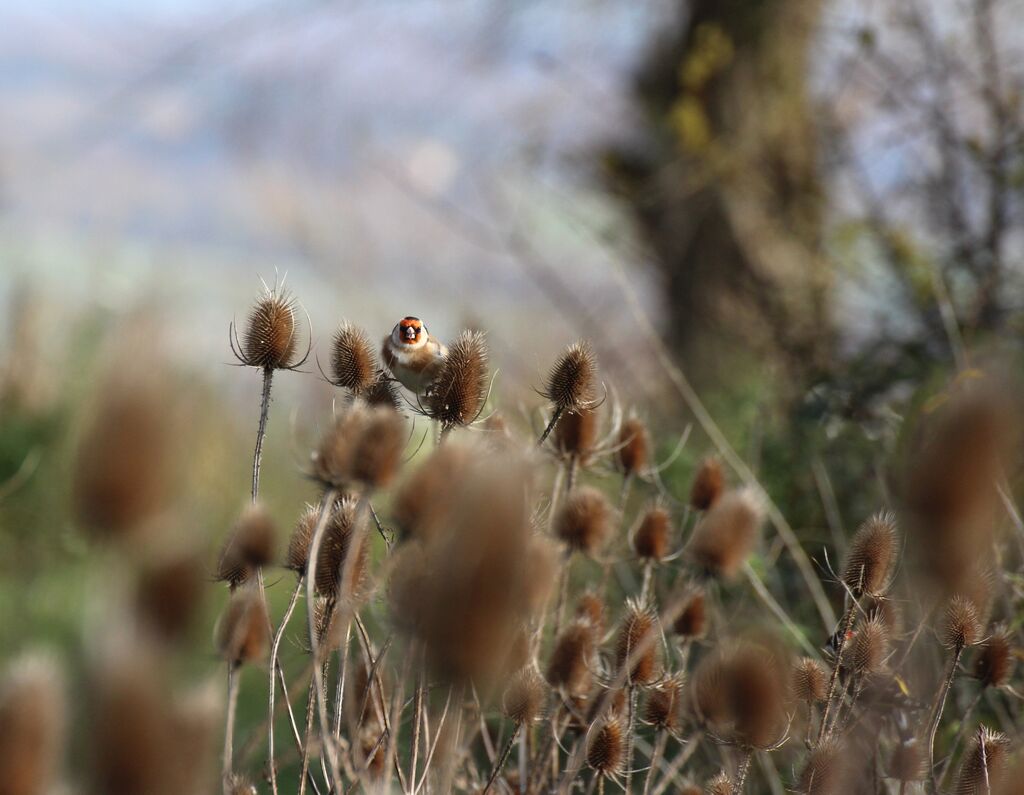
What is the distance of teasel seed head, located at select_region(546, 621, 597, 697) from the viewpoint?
4.46ft

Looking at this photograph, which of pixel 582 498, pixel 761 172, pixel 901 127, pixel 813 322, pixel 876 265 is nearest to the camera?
pixel 582 498

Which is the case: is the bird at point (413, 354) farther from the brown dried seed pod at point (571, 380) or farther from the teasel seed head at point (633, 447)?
the teasel seed head at point (633, 447)

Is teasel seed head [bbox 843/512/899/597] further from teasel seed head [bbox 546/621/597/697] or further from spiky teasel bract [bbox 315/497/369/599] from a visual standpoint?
spiky teasel bract [bbox 315/497/369/599]

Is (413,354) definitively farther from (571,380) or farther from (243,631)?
(243,631)

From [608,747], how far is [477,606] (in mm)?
744

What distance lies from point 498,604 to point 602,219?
544 centimetres

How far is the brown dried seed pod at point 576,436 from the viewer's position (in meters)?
1.76

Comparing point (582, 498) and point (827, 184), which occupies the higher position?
point (827, 184)

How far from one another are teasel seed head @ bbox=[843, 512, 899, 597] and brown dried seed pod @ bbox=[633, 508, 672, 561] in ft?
1.12

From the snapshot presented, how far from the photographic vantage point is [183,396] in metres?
0.83

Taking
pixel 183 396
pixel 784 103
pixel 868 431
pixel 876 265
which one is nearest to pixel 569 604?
pixel 868 431

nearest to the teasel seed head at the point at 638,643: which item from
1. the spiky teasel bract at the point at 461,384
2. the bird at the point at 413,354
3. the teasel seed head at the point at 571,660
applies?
the teasel seed head at the point at 571,660

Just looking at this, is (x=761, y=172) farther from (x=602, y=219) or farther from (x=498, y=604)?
(x=498, y=604)

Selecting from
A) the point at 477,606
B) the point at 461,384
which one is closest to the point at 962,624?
the point at 461,384
